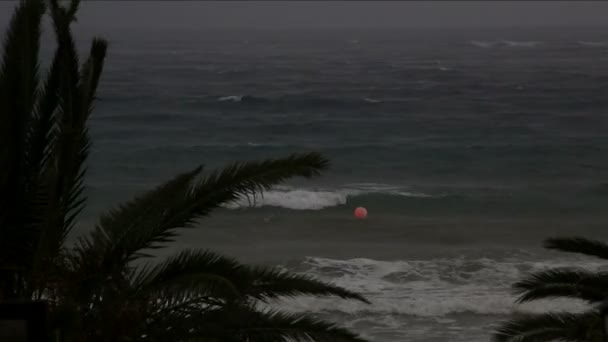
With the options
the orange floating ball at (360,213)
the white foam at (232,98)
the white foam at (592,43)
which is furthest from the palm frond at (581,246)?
the white foam at (592,43)

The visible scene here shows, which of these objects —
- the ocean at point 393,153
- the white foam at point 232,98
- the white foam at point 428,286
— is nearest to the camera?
the white foam at point 428,286


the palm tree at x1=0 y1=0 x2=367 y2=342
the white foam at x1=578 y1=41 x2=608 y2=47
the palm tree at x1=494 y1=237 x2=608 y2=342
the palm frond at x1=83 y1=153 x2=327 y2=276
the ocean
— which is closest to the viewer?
the palm tree at x1=0 y1=0 x2=367 y2=342

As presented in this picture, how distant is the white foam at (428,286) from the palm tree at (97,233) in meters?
10.2

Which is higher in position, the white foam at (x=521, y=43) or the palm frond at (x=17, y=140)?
the palm frond at (x=17, y=140)

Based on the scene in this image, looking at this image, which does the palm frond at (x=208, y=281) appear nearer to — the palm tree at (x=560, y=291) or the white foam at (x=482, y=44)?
the palm tree at (x=560, y=291)

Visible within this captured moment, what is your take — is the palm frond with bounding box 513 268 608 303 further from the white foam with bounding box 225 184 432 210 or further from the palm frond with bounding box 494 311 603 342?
the white foam with bounding box 225 184 432 210

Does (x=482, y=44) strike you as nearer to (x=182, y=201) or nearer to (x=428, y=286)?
(x=428, y=286)

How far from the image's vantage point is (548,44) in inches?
2601

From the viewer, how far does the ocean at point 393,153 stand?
65.2 feet

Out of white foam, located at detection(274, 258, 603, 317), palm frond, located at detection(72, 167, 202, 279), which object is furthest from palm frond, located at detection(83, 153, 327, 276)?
white foam, located at detection(274, 258, 603, 317)

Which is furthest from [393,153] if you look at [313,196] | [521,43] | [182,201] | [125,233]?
[521,43]

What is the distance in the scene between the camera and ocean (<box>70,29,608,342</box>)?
19.9m

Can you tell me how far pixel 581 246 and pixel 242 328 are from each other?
12.0 ft

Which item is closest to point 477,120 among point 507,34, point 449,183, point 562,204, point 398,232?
Answer: point 449,183
